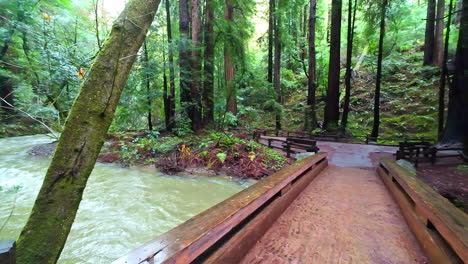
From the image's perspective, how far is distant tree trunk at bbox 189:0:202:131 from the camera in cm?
1169

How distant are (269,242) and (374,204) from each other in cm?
236

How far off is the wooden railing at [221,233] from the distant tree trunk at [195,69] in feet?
31.3

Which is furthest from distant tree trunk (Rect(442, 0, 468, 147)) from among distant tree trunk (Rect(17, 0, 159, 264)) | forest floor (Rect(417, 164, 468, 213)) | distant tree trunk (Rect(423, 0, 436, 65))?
distant tree trunk (Rect(17, 0, 159, 264))

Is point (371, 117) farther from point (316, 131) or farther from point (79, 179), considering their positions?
point (79, 179)

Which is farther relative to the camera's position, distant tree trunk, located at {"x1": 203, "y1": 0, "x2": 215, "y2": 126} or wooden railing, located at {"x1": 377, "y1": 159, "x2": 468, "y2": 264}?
distant tree trunk, located at {"x1": 203, "y1": 0, "x2": 215, "y2": 126}

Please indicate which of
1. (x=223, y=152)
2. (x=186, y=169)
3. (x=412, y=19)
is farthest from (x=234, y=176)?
(x=412, y=19)

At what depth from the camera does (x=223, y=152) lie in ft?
29.6

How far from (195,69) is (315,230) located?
10.7 metres

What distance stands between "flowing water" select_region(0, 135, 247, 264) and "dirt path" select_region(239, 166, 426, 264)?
9.66 ft

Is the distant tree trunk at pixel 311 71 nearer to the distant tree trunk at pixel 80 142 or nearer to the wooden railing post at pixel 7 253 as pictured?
the distant tree trunk at pixel 80 142

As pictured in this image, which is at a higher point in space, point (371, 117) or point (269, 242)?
point (371, 117)

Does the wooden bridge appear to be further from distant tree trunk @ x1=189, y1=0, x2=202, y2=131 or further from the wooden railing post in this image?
distant tree trunk @ x1=189, y1=0, x2=202, y2=131

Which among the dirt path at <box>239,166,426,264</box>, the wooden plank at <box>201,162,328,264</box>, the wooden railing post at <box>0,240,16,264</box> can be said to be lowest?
the dirt path at <box>239,166,426,264</box>

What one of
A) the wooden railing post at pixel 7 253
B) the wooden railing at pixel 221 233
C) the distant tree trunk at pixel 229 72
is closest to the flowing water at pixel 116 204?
the wooden railing post at pixel 7 253
